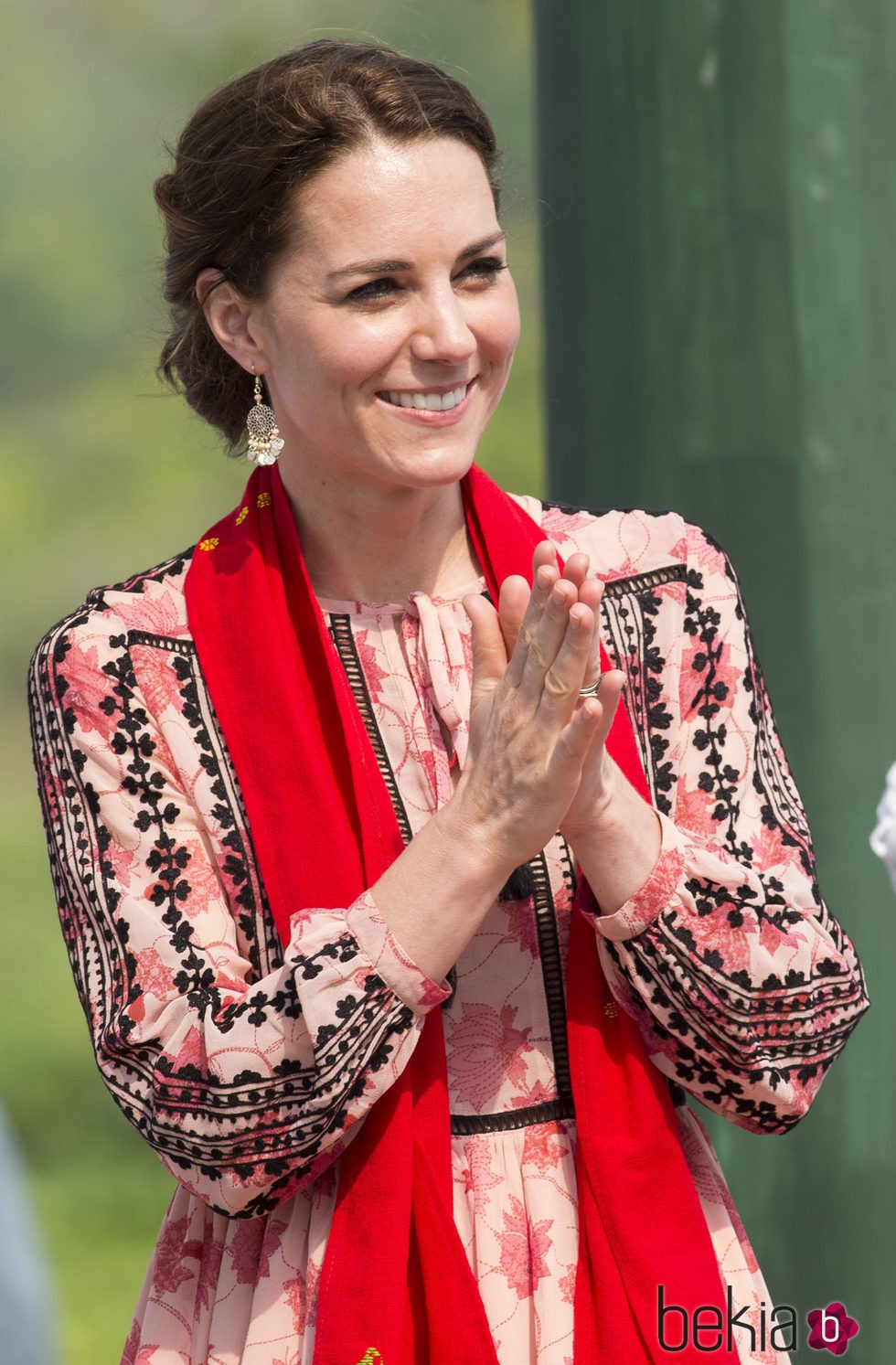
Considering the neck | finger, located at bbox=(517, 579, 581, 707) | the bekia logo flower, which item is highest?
the neck

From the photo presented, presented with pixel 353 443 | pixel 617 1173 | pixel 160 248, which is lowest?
pixel 617 1173

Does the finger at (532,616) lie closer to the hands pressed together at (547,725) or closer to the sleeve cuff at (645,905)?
the hands pressed together at (547,725)

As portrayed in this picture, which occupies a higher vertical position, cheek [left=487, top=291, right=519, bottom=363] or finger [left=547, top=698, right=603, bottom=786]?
cheek [left=487, top=291, right=519, bottom=363]

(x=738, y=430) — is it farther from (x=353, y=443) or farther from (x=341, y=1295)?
(x=341, y=1295)

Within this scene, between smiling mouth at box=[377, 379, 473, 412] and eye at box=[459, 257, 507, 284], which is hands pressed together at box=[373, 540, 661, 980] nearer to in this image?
smiling mouth at box=[377, 379, 473, 412]

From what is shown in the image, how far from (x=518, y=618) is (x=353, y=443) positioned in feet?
1.05

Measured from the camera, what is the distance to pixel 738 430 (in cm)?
331

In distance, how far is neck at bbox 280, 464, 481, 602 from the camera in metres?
2.09

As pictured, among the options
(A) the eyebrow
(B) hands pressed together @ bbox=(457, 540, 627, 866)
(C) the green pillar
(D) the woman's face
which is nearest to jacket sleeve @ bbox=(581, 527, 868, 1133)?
(B) hands pressed together @ bbox=(457, 540, 627, 866)

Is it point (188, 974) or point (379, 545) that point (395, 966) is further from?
point (379, 545)

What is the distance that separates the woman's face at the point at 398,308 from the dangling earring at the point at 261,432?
0.14m

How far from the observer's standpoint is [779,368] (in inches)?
130

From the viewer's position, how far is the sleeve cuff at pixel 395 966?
5.72ft

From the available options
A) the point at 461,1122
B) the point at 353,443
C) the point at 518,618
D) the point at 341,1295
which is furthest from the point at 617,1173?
the point at 353,443
